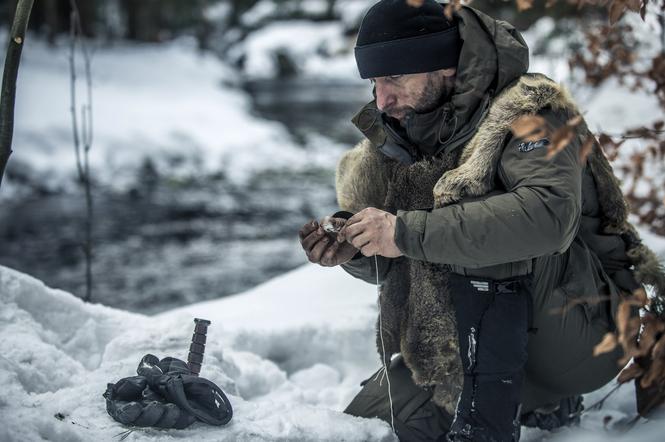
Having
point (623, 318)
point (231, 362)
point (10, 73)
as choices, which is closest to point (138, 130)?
point (231, 362)

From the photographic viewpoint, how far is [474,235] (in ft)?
7.00

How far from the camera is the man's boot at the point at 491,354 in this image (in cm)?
230

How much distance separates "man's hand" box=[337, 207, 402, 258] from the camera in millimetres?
2201

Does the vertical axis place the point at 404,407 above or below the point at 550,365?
below

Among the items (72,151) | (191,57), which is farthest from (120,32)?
(72,151)

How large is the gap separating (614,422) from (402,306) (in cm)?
100

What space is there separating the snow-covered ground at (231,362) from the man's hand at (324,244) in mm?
544

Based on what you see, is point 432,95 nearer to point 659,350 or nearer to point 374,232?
point 374,232

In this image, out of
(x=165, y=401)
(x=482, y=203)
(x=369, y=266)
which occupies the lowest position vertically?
(x=165, y=401)

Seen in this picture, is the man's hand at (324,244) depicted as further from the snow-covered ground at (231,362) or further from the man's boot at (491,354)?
the snow-covered ground at (231,362)

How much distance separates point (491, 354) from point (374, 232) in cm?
55

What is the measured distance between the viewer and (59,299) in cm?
→ 314

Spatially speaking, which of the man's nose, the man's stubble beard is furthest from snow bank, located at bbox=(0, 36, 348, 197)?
Answer: the man's stubble beard

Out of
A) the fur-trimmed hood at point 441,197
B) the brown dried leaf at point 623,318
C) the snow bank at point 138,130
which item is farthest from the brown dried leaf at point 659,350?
the snow bank at point 138,130
